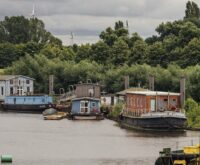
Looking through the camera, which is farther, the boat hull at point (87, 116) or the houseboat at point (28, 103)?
the houseboat at point (28, 103)

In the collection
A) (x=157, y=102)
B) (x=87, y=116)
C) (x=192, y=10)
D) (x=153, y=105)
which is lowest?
(x=87, y=116)

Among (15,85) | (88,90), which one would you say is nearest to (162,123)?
(88,90)

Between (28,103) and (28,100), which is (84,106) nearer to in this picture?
(28,103)

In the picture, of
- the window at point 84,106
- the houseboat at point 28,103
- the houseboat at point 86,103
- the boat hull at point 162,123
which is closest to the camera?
the boat hull at point 162,123

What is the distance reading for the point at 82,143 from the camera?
2571 inches

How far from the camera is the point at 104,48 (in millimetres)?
128375

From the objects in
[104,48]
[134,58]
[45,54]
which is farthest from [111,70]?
[45,54]

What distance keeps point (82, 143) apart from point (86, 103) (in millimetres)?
28827

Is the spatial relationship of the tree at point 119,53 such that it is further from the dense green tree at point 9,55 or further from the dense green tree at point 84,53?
the dense green tree at point 9,55

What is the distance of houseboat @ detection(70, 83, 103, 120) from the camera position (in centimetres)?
9181

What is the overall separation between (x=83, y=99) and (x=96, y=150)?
33.4m

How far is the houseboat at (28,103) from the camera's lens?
105 m

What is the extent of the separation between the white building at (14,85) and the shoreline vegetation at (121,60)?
2401 mm

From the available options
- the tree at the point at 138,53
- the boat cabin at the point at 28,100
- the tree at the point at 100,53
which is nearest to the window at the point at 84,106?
the boat cabin at the point at 28,100
